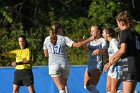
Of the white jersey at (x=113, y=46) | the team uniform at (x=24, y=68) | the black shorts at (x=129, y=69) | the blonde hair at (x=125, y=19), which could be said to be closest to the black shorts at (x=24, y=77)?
the team uniform at (x=24, y=68)

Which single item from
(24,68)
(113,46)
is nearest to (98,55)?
(113,46)

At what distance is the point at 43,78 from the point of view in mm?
12375

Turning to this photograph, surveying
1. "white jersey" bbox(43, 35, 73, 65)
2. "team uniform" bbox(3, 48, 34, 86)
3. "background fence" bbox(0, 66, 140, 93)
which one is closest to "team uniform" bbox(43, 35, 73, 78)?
"white jersey" bbox(43, 35, 73, 65)

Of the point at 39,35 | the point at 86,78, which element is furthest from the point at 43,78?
the point at 39,35

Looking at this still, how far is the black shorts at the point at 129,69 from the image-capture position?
25.3 ft

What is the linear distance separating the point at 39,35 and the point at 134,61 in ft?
43.3

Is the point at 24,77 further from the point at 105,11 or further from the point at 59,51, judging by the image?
the point at 105,11

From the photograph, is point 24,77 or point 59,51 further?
point 24,77

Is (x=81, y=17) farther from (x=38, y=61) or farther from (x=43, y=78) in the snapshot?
(x=43, y=78)

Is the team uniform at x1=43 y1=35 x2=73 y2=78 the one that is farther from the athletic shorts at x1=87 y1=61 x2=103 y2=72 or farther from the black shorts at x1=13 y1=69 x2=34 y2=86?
the black shorts at x1=13 y1=69 x2=34 y2=86

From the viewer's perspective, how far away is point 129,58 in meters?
7.79

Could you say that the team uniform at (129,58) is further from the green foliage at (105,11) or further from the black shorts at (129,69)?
the green foliage at (105,11)

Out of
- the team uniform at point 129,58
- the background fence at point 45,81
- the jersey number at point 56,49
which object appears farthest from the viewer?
the background fence at point 45,81

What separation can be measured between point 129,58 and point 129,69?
160 millimetres
